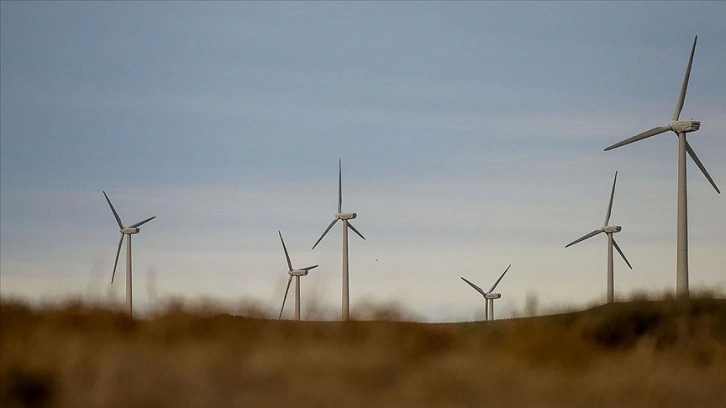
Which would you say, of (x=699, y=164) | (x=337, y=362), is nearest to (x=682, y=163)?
(x=699, y=164)

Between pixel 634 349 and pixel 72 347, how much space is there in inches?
615

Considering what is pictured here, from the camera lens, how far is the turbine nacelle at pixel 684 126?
51.3m

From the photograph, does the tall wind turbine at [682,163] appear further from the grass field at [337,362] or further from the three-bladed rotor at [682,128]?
the grass field at [337,362]

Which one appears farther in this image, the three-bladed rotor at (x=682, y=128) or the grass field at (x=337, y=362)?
the three-bladed rotor at (x=682, y=128)

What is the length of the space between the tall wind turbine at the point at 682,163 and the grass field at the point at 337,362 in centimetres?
1474

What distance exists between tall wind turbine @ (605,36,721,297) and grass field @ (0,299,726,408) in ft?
48.4

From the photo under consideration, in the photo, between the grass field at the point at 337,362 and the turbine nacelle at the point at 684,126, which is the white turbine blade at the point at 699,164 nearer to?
the turbine nacelle at the point at 684,126

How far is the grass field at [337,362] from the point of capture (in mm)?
18250

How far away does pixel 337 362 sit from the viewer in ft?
68.7

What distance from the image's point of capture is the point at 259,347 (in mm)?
22422

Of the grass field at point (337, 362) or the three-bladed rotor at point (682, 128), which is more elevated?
the three-bladed rotor at point (682, 128)

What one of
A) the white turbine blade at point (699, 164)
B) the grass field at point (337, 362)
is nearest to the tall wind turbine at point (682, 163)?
the white turbine blade at point (699, 164)

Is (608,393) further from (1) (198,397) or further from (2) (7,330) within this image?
(2) (7,330)

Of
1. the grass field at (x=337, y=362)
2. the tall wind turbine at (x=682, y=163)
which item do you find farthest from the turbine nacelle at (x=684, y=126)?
the grass field at (x=337, y=362)
